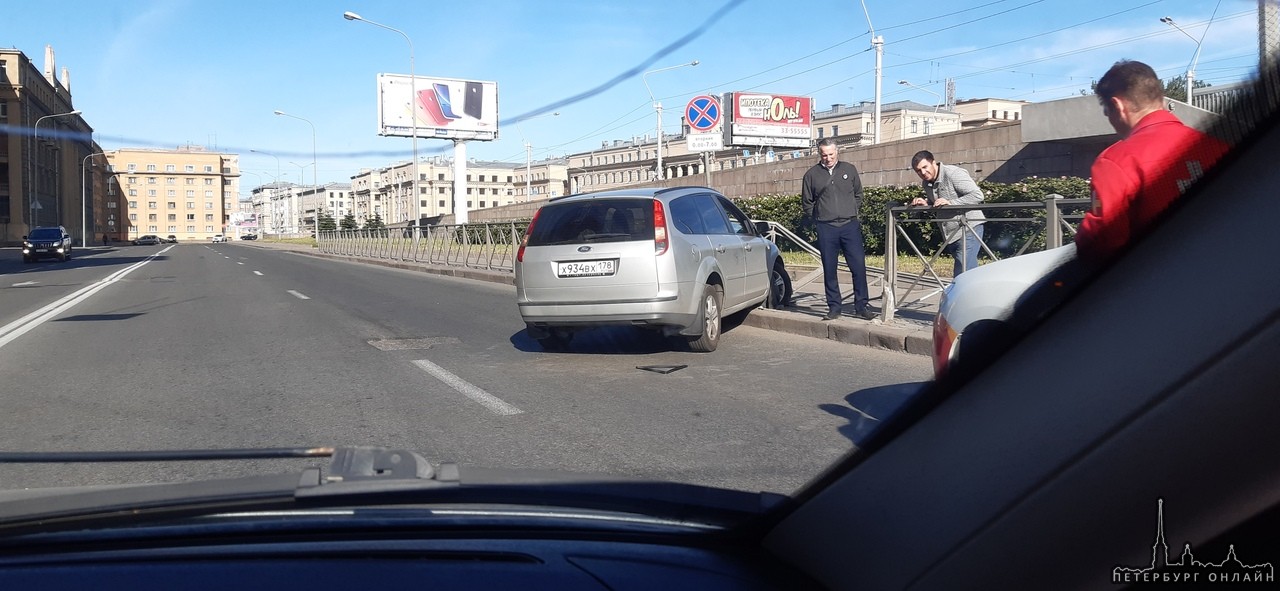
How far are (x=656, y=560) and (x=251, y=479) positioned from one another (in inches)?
42.8

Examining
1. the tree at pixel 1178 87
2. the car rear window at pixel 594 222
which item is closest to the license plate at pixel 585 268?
the car rear window at pixel 594 222

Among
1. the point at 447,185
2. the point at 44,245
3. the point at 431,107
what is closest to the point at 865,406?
the point at 44,245

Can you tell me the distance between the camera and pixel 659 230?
819cm

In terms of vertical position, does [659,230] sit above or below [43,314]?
above

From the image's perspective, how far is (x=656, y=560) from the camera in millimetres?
1845

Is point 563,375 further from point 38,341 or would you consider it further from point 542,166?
point 542,166

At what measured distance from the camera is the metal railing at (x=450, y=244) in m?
22.9

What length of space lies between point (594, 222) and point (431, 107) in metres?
49.0

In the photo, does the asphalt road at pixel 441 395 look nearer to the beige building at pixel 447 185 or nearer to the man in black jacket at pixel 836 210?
the man in black jacket at pixel 836 210

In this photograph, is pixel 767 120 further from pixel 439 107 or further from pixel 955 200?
pixel 955 200

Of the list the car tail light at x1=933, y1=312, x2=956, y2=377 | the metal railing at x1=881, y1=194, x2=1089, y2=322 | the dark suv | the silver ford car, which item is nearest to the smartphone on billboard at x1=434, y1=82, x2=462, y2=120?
the dark suv

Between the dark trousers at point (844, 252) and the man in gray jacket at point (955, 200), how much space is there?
725 mm

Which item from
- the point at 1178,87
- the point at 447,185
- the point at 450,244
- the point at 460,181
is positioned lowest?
the point at 1178,87

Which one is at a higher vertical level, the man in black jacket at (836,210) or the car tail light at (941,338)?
the man in black jacket at (836,210)
